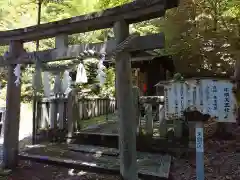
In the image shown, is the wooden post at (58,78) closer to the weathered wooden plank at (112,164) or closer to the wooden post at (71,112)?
the wooden post at (71,112)

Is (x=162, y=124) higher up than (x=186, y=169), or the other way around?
(x=162, y=124)

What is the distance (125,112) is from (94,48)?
126cm

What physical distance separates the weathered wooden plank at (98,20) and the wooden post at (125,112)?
0.62 feet

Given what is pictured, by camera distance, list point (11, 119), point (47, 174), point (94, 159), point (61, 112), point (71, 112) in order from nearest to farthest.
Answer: point (47, 174) < point (11, 119) < point (94, 159) < point (71, 112) < point (61, 112)

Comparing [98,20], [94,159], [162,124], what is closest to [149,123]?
[162,124]

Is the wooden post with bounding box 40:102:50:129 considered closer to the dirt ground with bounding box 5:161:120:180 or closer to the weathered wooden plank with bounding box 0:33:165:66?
the dirt ground with bounding box 5:161:120:180

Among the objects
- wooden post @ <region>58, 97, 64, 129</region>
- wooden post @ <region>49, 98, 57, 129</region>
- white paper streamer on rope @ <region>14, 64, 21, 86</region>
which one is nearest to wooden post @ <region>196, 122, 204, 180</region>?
white paper streamer on rope @ <region>14, 64, 21, 86</region>

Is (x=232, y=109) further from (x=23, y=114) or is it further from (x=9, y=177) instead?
(x=23, y=114)

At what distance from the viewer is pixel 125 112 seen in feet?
13.7

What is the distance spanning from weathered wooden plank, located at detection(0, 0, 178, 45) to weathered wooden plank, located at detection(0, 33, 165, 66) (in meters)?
0.35

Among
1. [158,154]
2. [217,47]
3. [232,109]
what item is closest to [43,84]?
[158,154]

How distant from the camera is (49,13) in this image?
43.2ft

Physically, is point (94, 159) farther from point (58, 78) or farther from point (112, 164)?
point (58, 78)

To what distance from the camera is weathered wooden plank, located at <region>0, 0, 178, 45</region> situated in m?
3.79
